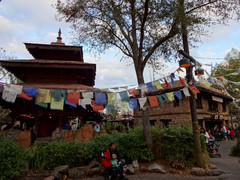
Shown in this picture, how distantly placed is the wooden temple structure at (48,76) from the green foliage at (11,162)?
499 centimetres

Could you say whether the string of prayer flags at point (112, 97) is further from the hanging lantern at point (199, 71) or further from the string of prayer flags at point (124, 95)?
the hanging lantern at point (199, 71)

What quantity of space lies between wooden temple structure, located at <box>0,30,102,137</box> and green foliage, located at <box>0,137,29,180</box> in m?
4.99

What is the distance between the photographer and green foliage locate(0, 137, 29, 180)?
5.59 metres

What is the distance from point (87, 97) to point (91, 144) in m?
2.26

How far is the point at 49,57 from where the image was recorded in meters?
14.5

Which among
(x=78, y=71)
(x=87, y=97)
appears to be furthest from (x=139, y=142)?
(x=78, y=71)

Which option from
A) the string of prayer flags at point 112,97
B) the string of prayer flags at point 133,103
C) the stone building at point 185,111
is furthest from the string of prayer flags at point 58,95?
the stone building at point 185,111

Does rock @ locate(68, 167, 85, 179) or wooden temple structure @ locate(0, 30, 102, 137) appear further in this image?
wooden temple structure @ locate(0, 30, 102, 137)

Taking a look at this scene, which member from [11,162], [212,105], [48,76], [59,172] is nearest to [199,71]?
[59,172]

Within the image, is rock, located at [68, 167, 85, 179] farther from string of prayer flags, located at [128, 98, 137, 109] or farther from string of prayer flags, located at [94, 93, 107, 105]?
string of prayer flags, located at [128, 98, 137, 109]

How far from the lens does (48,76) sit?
1297 centimetres

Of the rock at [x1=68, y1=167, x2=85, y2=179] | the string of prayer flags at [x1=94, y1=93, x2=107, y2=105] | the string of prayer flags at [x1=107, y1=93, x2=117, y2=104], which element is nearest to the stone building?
the string of prayer flags at [x1=107, y1=93, x2=117, y2=104]

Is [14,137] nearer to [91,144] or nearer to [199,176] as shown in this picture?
[91,144]

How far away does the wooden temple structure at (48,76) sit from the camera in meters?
11.5
